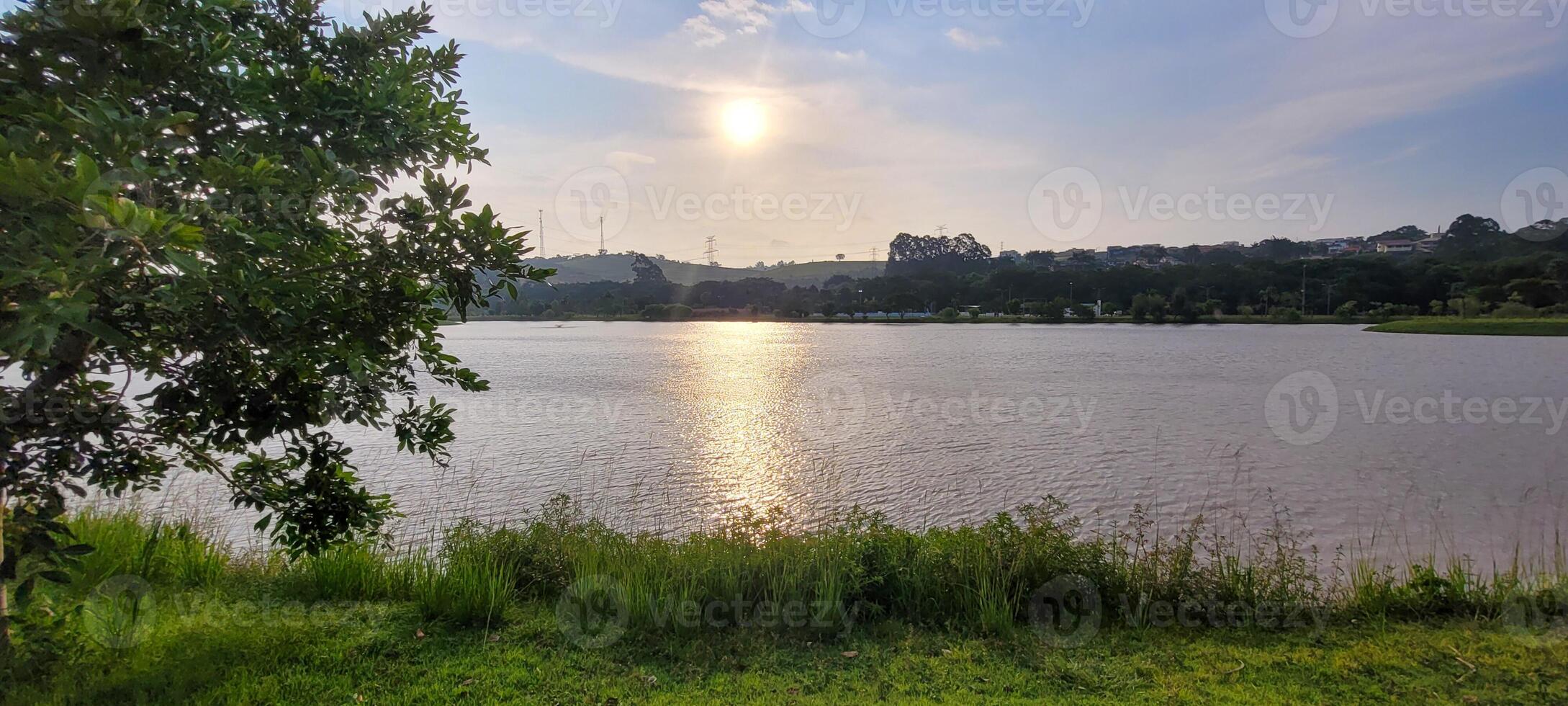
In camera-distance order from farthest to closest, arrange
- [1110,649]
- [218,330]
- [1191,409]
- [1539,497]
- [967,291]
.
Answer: [967,291]
[1191,409]
[1539,497]
[1110,649]
[218,330]

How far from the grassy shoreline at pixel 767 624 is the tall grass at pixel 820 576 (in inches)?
1.1

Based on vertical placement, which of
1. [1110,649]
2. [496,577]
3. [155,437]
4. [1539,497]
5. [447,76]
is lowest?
[1539,497]

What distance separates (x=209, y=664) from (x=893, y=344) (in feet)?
196

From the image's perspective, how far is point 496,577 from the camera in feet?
20.0

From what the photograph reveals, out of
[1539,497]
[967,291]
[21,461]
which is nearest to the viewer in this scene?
[21,461]

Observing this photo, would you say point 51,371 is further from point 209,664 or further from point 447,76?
point 447,76

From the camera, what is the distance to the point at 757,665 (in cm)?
508

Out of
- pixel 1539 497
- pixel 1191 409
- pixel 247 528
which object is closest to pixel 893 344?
pixel 1191 409

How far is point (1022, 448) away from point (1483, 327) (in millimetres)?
76579

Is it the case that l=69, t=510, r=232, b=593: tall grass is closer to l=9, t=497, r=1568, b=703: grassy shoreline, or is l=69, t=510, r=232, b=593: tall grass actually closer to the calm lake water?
l=9, t=497, r=1568, b=703: grassy shoreline

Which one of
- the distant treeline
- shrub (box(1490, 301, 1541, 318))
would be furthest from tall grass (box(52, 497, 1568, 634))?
shrub (box(1490, 301, 1541, 318))

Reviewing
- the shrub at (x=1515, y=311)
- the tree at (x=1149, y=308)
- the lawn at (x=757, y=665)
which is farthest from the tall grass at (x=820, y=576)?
the tree at (x=1149, y=308)

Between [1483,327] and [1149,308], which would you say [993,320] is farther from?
[1483,327]

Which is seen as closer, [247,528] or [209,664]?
[209,664]
